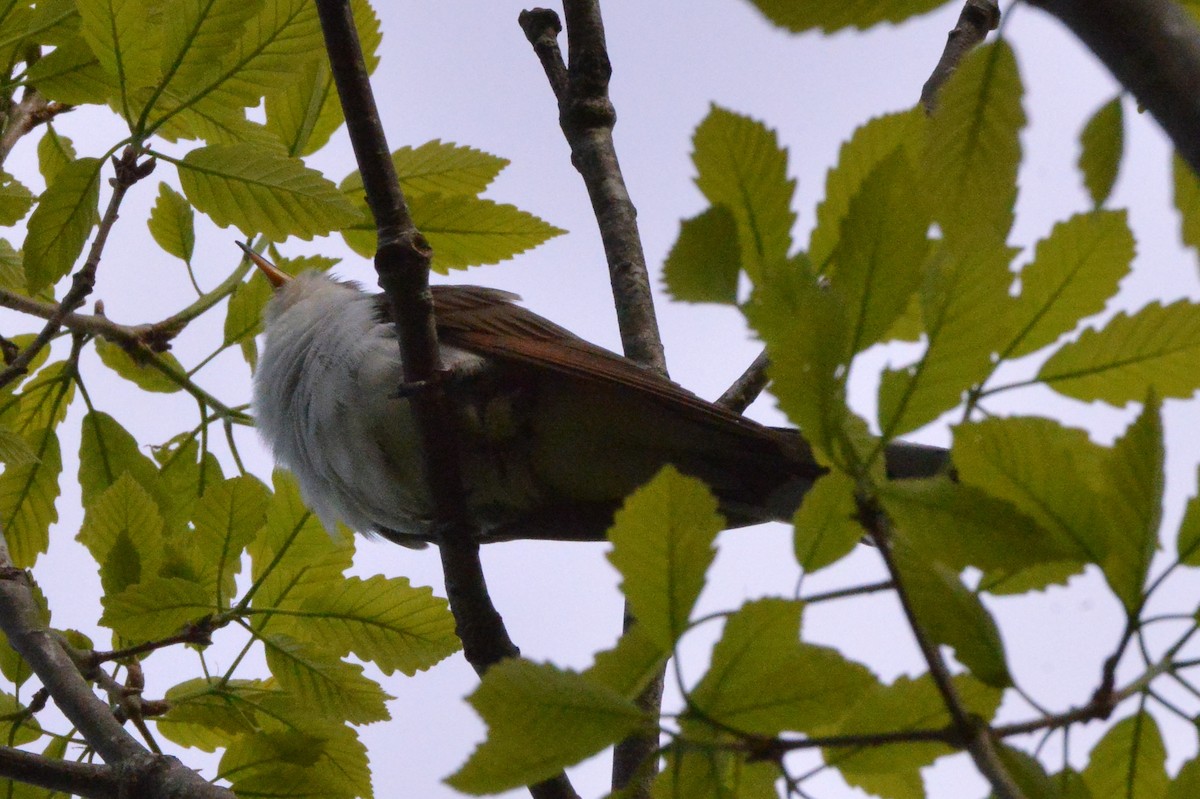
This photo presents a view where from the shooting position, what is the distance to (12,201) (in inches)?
150

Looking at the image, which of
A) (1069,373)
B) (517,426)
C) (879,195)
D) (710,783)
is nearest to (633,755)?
(517,426)

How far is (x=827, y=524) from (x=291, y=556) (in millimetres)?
2196

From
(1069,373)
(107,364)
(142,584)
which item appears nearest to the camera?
(1069,373)

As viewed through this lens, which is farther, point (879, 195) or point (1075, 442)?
point (1075, 442)

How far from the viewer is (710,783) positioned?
5.29 feet

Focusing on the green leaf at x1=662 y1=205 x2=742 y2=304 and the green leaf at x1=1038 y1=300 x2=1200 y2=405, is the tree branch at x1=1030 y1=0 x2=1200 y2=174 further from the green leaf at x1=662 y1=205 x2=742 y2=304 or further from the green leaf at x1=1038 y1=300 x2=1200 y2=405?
the green leaf at x1=1038 y1=300 x2=1200 y2=405

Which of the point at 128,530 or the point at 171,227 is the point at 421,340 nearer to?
the point at 128,530

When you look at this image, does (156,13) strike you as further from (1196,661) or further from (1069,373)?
(1196,661)

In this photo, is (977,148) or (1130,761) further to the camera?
(1130,761)

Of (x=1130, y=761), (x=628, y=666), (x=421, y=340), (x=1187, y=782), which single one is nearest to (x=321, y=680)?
(x=421, y=340)

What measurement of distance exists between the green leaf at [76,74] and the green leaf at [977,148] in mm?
2827

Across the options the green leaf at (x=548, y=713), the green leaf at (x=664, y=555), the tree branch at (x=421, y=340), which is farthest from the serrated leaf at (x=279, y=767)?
the green leaf at (x=664, y=555)

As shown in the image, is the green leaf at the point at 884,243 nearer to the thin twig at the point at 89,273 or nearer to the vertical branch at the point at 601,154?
the thin twig at the point at 89,273

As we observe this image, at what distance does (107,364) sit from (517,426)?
1.44 metres
